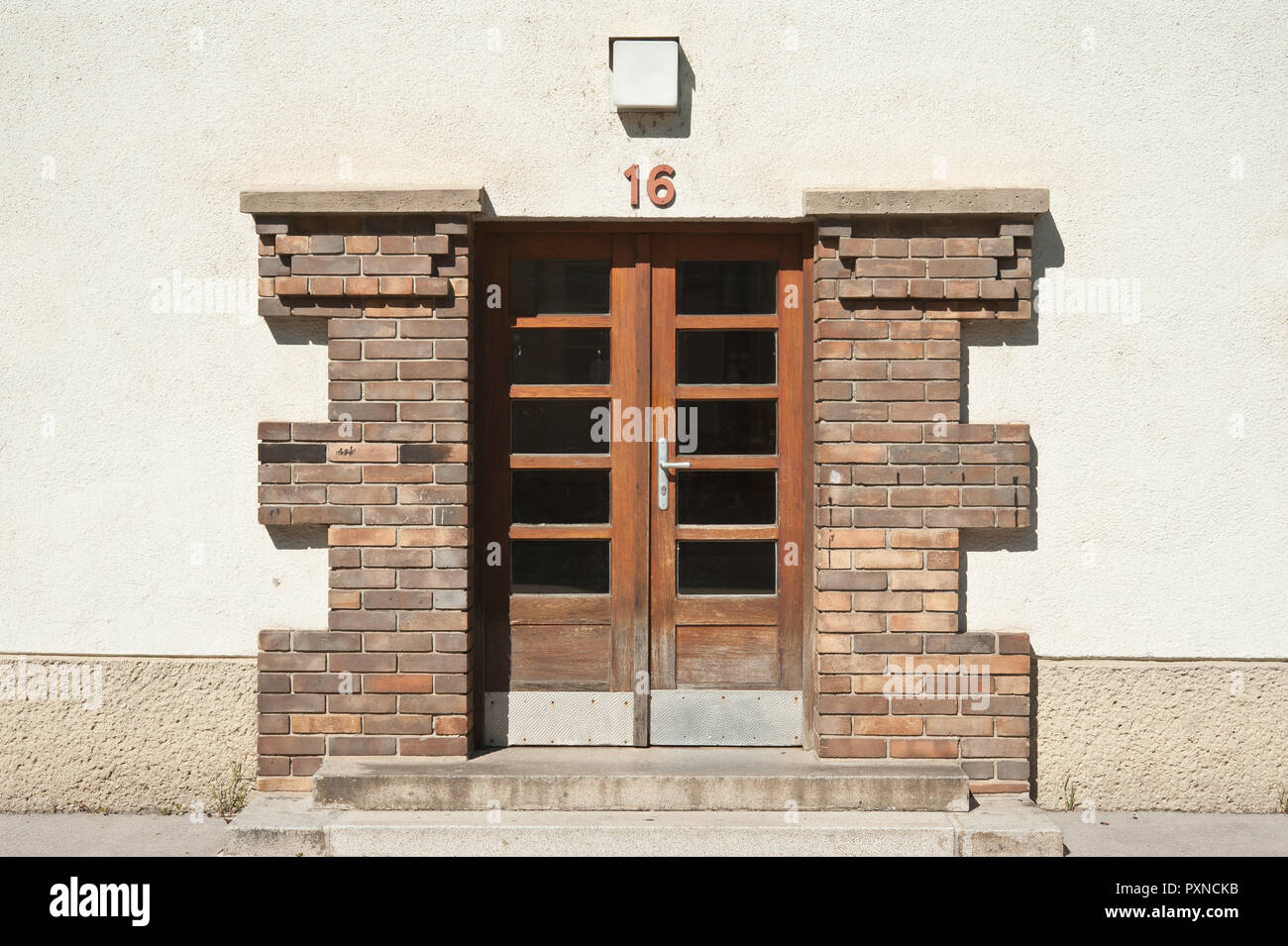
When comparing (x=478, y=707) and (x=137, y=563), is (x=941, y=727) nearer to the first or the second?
(x=478, y=707)

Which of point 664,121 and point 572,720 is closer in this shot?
point 664,121

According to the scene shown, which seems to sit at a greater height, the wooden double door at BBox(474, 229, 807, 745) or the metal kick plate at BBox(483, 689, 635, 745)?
the wooden double door at BBox(474, 229, 807, 745)

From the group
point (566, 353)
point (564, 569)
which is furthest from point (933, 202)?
point (564, 569)

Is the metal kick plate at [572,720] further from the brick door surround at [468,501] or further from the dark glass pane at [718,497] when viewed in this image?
the dark glass pane at [718,497]

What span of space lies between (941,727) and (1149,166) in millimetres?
2463

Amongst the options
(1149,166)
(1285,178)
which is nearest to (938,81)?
(1149,166)

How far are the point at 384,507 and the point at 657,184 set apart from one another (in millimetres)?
1734

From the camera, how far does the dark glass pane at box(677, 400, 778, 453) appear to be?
496cm

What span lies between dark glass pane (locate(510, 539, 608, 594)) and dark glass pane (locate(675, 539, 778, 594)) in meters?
0.35

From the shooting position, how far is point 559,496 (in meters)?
4.98

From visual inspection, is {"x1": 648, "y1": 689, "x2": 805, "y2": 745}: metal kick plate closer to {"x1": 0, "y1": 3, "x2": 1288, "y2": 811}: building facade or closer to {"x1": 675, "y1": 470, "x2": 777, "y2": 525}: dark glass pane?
{"x1": 0, "y1": 3, "x2": 1288, "y2": 811}: building facade

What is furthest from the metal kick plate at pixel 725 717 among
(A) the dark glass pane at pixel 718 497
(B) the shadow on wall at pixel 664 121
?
(B) the shadow on wall at pixel 664 121

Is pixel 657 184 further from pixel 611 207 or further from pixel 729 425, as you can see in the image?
pixel 729 425

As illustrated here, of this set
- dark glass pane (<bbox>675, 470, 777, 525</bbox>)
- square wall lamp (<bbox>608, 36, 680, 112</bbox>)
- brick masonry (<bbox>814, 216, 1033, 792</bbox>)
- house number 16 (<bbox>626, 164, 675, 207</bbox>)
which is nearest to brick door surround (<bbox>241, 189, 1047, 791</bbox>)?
brick masonry (<bbox>814, 216, 1033, 792</bbox>)
